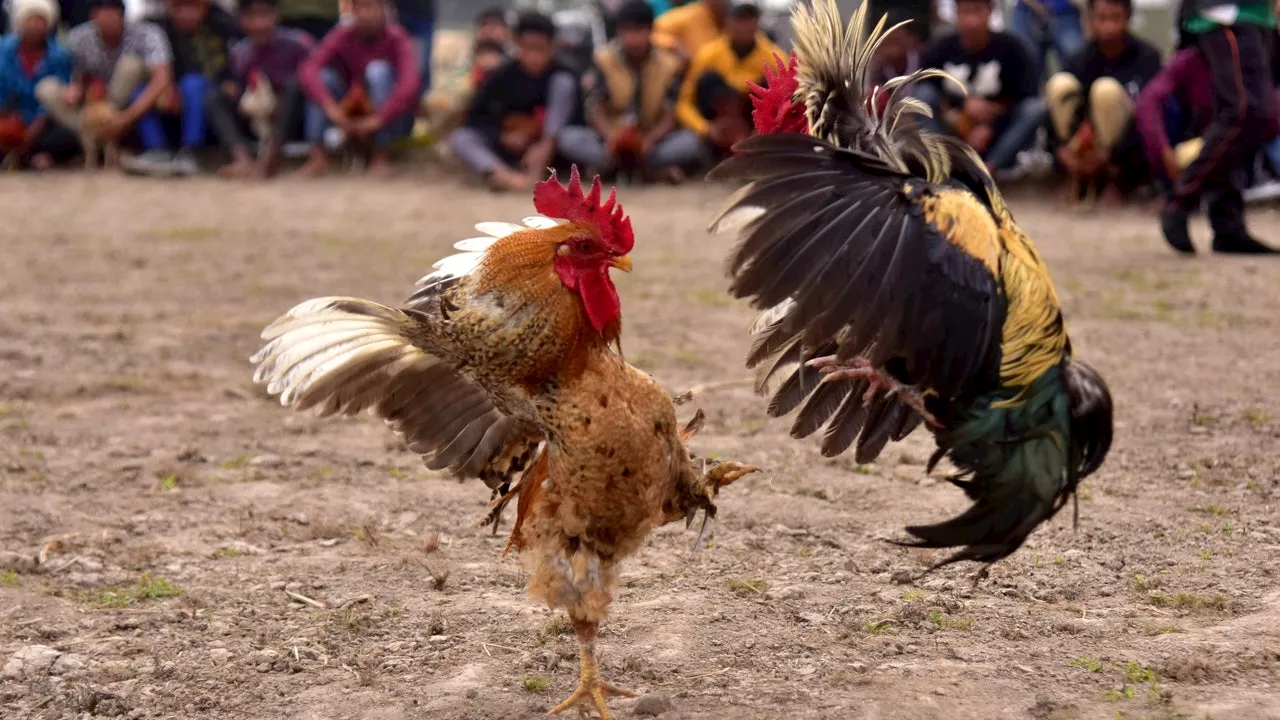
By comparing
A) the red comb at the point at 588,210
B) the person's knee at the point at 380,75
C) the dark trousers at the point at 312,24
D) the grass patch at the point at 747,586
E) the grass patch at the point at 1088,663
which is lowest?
the grass patch at the point at 747,586

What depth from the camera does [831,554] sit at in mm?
4148

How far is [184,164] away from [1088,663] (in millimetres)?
11510

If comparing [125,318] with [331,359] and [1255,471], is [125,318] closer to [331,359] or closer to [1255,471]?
[331,359]

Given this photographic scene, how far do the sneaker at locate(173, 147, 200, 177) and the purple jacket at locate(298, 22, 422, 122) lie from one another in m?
1.40

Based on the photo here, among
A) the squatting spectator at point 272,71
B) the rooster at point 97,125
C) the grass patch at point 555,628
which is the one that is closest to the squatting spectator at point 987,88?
the squatting spectator at point 272,71

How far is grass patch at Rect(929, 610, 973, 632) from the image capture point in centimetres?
362

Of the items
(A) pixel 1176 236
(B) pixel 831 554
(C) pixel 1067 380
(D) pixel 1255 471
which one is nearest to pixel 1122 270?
(A) pixel 1176 236

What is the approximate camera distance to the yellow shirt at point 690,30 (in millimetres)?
12805

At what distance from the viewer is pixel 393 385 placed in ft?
11.7

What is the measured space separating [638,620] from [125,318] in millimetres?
4532

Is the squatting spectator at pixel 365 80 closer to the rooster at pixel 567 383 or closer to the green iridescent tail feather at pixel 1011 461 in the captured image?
the rooster at pixel 567 383

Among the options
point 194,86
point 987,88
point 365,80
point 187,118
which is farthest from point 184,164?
point 987,88

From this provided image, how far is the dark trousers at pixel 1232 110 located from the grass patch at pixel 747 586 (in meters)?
5.23

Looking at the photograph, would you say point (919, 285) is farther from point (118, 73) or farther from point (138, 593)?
point (118, 73)
